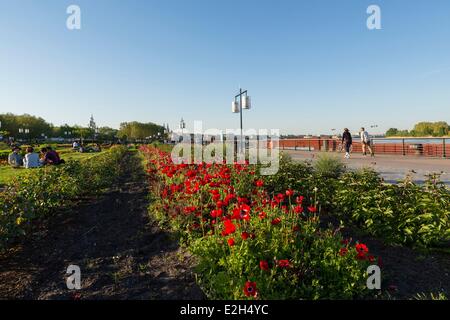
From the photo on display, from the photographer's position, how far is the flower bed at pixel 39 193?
14.2ft

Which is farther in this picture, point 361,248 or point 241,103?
point 241,103

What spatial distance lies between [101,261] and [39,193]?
265 cm

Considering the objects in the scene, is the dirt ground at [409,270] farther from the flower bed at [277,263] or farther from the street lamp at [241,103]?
the street lamp at [241,103]

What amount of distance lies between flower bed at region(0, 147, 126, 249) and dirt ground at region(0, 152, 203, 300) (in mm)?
396

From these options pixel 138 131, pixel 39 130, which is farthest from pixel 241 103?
pixel 39 130

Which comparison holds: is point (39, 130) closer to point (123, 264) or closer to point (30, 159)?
point (30, 159)

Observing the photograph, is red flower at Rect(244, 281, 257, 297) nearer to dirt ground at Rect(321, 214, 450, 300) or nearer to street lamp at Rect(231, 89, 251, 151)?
dirt ground at Rect(321, 214, 450, 300)

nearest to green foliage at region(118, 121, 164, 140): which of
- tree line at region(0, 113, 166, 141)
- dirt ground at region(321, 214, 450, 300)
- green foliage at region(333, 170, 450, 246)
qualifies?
tree line at region(0, 113, 166, 141)

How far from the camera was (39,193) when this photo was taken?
556 centimetres

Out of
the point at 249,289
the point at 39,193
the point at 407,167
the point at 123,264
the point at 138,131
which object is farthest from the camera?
the point at 138,131

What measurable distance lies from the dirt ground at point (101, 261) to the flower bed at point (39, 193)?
40 cm

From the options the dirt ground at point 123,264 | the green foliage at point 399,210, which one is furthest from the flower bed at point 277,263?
the green foliage at point 399,210

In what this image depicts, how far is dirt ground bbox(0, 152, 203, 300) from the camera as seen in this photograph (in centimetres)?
313
